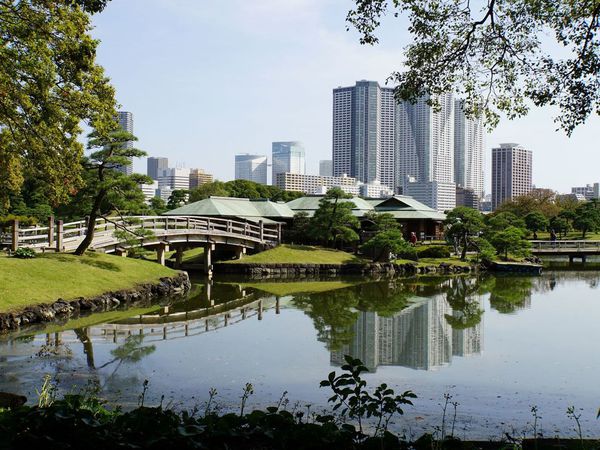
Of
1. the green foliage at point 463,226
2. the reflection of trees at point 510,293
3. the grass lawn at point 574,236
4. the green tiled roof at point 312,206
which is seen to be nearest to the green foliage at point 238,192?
the green tiled roof at point 312,206

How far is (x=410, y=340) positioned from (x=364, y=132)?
416 ft

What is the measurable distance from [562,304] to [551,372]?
1174 centimetres

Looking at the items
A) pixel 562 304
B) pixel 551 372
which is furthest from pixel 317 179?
pixel 551 372

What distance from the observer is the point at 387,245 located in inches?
1310

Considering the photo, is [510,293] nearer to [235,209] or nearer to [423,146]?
[235,209]

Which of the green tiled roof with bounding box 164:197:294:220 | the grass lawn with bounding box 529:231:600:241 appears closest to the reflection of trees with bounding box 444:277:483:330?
the green tiled roof with bounding box 164:197:294:220

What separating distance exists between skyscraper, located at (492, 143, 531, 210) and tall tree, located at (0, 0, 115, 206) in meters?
129

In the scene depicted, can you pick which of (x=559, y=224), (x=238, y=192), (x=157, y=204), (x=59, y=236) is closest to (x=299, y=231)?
(x=157, y=204)

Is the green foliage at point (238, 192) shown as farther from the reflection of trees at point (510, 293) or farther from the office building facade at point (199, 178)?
the office building facade at point (199, 178)

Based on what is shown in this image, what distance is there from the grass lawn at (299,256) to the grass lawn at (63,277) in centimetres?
1000

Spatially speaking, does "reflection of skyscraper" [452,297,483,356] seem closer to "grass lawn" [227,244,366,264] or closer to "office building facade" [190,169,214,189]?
"grass lawn" [227,244,366,264]

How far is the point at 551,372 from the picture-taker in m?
10.8

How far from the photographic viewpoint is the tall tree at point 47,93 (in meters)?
11.7

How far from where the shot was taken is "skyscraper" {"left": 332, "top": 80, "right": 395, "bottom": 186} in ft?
398
